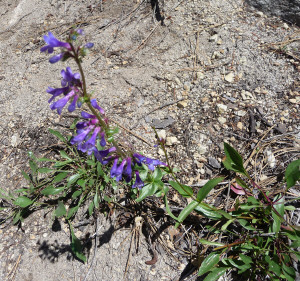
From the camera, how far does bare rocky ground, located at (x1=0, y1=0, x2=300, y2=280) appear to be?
8.92ft

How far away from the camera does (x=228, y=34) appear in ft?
11.8

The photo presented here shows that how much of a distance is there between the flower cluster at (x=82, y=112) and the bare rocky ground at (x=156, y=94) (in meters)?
0.76

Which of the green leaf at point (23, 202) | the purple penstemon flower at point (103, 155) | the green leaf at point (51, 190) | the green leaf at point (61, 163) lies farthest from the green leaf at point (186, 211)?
the green leaf at point (23, 202)

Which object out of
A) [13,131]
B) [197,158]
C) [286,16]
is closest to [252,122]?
[197,158]

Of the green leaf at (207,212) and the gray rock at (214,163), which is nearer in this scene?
the green leaf at (207,212)

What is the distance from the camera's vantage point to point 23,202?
2773mm

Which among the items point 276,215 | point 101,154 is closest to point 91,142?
point 101,154

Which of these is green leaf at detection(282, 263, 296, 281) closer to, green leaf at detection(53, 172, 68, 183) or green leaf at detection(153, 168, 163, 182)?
green leaf at detection(153, 168, 163, 182)

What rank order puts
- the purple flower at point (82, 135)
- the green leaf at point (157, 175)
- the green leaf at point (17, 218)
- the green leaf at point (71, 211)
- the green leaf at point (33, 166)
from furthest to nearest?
the green leaf at point (33, 166) < the green leaf at point (17, 218) < the green leaf at point (71, 211) < the green leaf at point (157, 175) < the purple flower at point (82, 135)

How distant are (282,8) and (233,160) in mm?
2542

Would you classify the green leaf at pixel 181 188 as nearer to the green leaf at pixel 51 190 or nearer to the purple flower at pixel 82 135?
the purple flower at pixel 82 135

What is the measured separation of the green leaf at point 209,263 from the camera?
2.30 m

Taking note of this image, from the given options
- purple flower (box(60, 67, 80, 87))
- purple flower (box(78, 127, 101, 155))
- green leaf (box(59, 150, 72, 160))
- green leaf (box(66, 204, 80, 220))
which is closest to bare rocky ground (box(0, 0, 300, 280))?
green leaf (box(66, 204, 80, 220))

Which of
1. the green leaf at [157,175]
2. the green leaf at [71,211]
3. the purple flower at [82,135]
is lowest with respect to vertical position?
the green leaf at [71,211]
